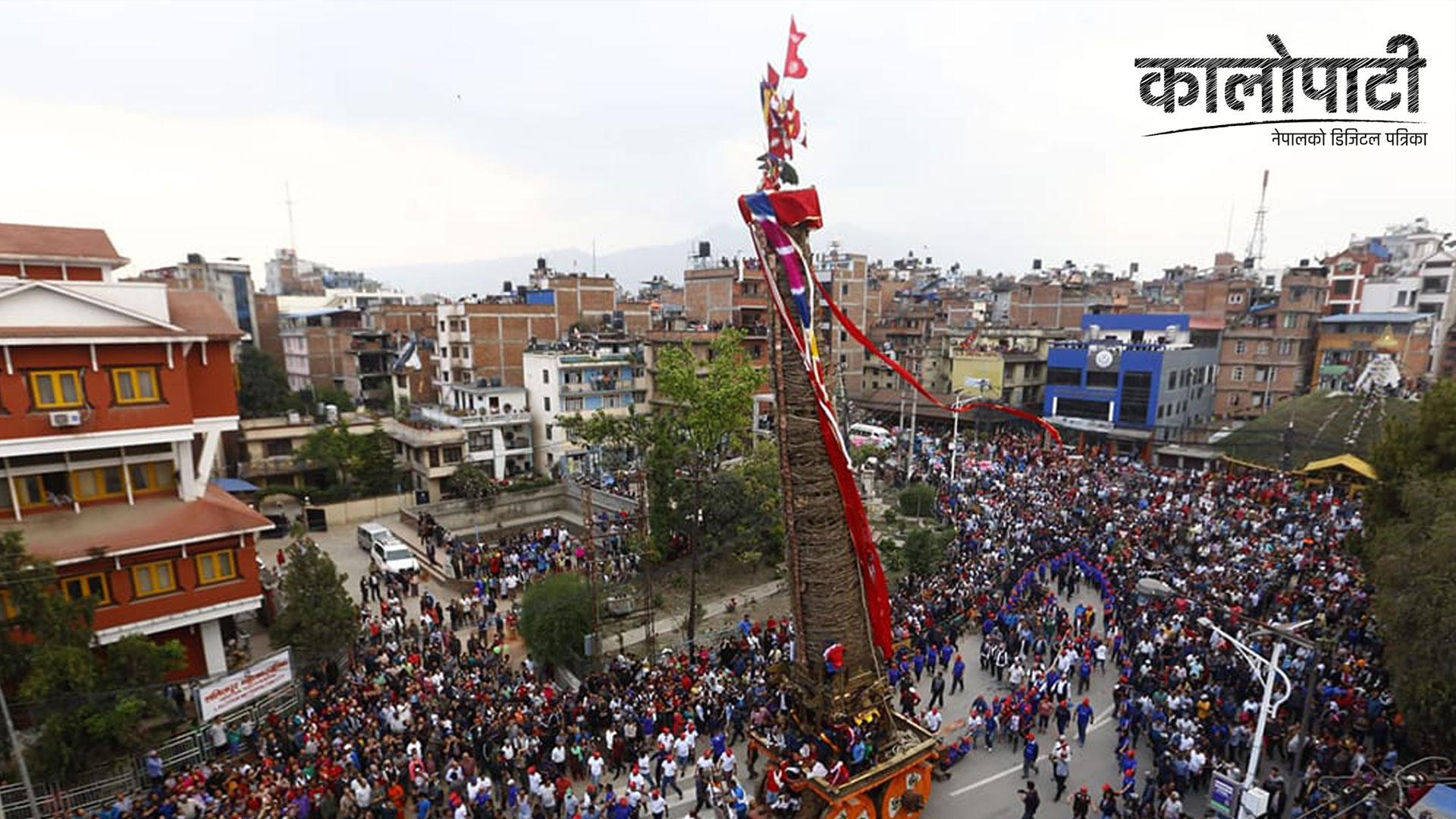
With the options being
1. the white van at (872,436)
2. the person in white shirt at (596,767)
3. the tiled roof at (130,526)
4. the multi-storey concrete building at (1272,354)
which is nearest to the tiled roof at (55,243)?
the tiled roof at (130,526)

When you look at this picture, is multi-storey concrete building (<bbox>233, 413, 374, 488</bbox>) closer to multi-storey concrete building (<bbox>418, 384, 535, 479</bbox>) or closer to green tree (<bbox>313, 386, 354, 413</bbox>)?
multi-storey concrete building (<bbox>418, 384, 535, 479</bbox>)

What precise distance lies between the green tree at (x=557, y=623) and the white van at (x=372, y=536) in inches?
498

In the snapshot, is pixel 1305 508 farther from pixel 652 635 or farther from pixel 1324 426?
pixel 652 635

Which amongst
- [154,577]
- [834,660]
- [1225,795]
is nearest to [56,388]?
[154,577]

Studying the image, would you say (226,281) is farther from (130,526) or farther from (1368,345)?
(1368,345)

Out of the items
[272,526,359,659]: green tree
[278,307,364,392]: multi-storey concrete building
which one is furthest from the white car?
[278,307,364,392]: multi-storey concrete building

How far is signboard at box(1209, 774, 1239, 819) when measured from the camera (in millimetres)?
12141

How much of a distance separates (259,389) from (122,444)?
1393 inches

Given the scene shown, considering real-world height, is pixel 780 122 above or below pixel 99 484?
above

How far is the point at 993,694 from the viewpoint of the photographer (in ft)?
59.7

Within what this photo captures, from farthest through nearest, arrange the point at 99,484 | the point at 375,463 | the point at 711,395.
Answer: the point at 375,463
the point at 711,395
the point at 99,484

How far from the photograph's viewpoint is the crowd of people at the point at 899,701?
1327cm

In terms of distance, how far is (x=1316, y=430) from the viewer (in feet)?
116

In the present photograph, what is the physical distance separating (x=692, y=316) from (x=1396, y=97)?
4555 centimetres
